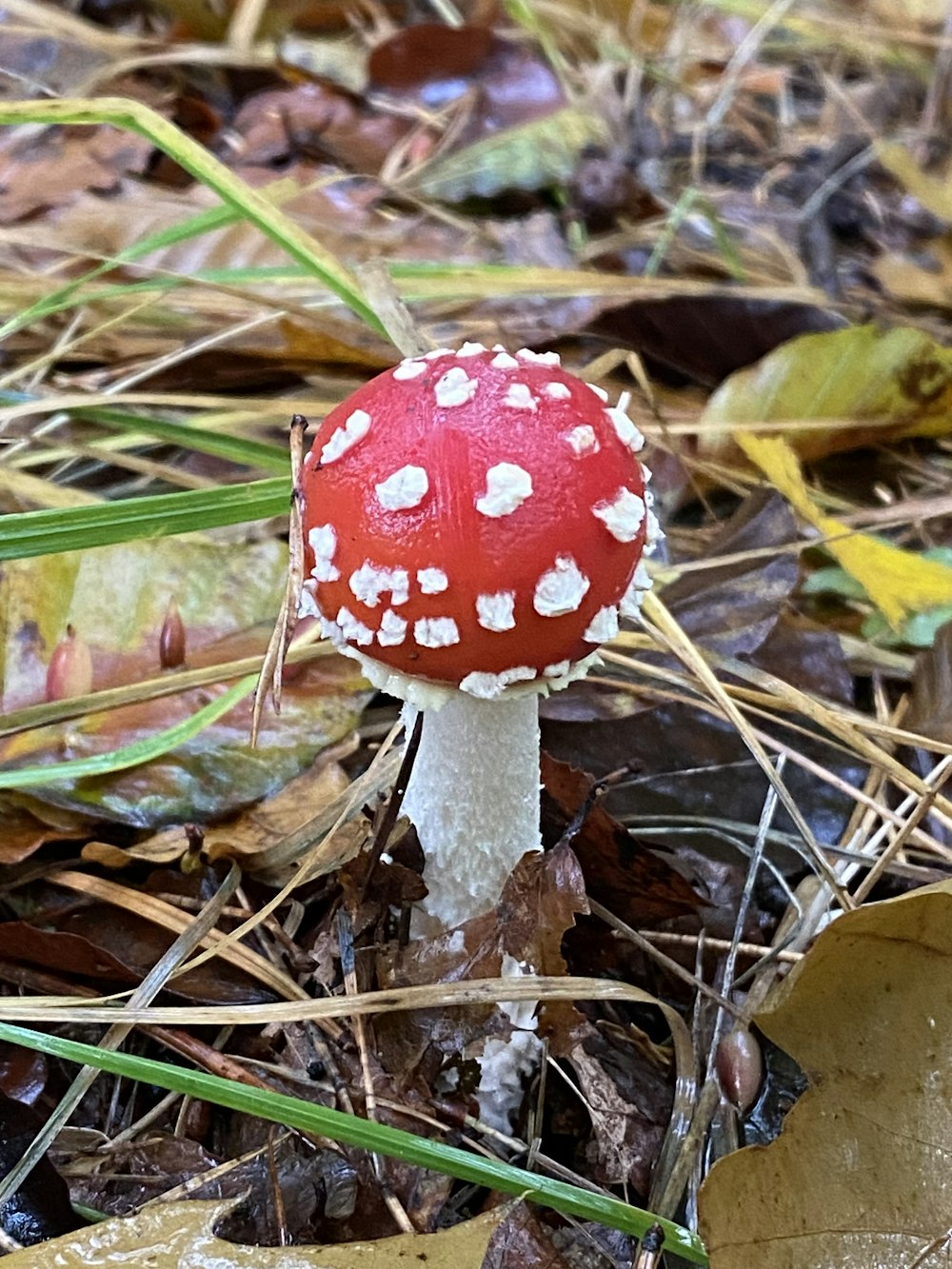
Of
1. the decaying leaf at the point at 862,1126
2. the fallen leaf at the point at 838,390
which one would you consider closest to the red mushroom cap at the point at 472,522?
the decaying leaf at the point at 862,1126

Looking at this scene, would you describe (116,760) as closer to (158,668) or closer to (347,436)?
(158,668)

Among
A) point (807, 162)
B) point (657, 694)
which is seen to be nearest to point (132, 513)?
point (657, 694)

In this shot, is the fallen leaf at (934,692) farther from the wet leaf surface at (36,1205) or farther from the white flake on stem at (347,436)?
the wet leaf surface at (36,1205)

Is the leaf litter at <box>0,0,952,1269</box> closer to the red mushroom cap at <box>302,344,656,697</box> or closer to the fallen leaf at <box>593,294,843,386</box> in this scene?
the fallen leaf at <box>593,294,843,386</box>

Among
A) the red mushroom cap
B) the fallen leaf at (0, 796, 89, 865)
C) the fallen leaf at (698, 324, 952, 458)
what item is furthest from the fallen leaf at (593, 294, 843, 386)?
the fallen leaf at (0, 796, 89, 865)

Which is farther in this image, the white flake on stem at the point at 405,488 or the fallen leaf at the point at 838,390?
the fallen leaf at the point at 838,390

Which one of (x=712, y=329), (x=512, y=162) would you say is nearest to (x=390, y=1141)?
(x=712, y=329)

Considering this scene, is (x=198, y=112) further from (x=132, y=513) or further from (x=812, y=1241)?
(x=812, y=1241)
